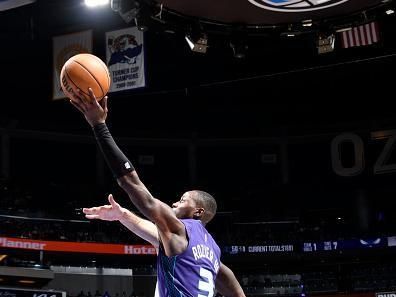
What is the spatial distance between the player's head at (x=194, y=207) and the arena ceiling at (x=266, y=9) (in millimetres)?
7921

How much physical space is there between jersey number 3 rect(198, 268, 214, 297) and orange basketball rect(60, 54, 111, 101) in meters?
1.26

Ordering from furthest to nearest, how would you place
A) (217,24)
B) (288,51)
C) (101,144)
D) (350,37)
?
1. (288,51)
2. (350,37)
3. (217,24)
4. (101,144)

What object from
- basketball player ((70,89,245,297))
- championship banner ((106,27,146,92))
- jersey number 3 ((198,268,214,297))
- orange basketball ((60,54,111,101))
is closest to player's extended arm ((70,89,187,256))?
basketball player ((70,89,245,297))

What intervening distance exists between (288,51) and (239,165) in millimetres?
8586

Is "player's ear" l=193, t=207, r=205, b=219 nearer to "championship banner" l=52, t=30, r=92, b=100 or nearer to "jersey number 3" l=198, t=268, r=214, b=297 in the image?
"jersey number 3" l=198, t=268, r=214, b=297

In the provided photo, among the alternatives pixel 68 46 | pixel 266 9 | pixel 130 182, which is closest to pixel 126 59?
pixel 68 46

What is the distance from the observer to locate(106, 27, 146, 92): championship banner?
15.6 m

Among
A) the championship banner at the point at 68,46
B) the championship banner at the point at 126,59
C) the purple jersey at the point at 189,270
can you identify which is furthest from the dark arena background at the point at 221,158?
the purple jersey at the point at 189,270

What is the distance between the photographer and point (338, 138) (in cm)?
2472

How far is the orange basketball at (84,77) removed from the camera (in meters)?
3.88

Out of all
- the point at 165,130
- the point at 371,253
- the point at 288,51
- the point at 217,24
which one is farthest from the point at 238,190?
the point at 217,24

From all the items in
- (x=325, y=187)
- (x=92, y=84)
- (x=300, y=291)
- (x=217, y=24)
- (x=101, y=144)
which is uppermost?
(x=217, y=24)

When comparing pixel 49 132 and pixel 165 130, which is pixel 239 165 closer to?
pixel 165 130

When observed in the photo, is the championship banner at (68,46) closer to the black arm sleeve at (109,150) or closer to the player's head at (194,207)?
the player's head at (194,207)
